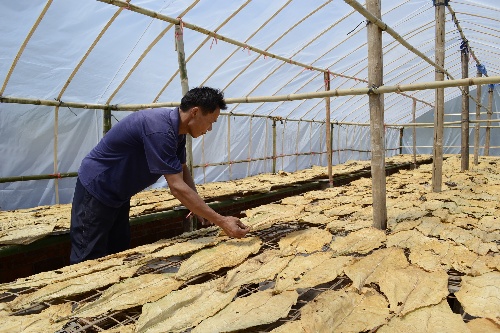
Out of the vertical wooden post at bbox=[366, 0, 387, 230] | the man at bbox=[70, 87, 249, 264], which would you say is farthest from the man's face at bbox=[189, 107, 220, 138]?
the vertical wooden post at bbox=[366, 0, 387, 230]

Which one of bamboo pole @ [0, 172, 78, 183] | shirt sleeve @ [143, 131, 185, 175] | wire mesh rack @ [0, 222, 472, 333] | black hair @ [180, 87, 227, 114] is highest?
black hair @ [180, 87, 227, 114]

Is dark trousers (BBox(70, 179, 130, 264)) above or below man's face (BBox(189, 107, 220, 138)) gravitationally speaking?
below

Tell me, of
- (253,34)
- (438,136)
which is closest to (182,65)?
(253,34)

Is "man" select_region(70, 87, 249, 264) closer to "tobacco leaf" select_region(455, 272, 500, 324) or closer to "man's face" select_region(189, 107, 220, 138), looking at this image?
"man's face" select_region(189, 107, 220, 138)

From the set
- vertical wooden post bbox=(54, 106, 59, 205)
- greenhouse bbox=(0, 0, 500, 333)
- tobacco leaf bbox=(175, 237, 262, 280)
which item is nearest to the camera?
greenhouse bbox=(0, 0, 500, 333)

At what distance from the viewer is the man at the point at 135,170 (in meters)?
2.23

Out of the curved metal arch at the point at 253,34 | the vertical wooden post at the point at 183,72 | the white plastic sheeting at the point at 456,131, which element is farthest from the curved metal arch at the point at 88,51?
the white plastic sheeting at the point at 456,131

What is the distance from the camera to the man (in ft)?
7.32

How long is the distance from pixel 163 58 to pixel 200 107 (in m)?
4.11

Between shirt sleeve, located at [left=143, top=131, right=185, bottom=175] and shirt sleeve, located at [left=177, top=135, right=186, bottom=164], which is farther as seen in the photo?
shirt sleeve, located at [left=177, top=135, right=186, bottom=164]

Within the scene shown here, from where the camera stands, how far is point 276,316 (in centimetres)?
138

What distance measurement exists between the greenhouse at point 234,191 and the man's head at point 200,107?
15 mm

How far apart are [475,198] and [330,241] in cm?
236

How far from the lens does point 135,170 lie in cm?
261
